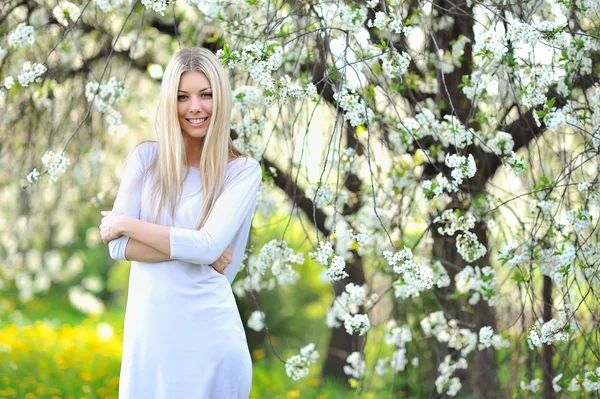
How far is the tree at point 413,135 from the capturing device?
2303 millimetres

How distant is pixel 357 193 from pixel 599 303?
115cm

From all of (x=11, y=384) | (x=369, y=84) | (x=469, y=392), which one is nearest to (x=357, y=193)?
(x=369, y=84)

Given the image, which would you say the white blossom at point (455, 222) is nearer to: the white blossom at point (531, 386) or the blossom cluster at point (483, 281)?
the blossom cluster at point (483, 281)

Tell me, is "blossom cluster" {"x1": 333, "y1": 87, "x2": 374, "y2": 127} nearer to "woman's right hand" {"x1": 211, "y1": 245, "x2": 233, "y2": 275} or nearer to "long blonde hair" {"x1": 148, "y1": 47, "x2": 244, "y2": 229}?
"long blonde hair" {"x1": 148, "y1": 47, "x2": 244, "y2": 229}

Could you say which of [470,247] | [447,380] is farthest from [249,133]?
[447,380]

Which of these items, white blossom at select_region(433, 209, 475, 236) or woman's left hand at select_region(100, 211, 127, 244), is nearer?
woman's left hand at select_region(100, 211, 127, 244)

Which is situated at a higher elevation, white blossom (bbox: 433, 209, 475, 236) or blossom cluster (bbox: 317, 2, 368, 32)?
blossom cluster (bbox: 317, 2, 368, 32)

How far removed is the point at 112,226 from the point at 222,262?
0.97ft

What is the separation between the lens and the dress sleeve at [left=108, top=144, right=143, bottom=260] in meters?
1.90

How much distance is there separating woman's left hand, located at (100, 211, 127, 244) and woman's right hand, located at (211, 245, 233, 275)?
10.0 inches

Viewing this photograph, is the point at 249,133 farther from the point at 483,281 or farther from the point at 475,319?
the point at 475,319

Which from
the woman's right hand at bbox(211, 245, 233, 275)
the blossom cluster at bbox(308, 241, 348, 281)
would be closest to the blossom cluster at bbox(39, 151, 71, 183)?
the woman's right hand at bbox(211, 245, 233, 275)

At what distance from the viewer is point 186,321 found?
187 cm

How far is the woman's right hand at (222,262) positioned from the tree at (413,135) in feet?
0.77
